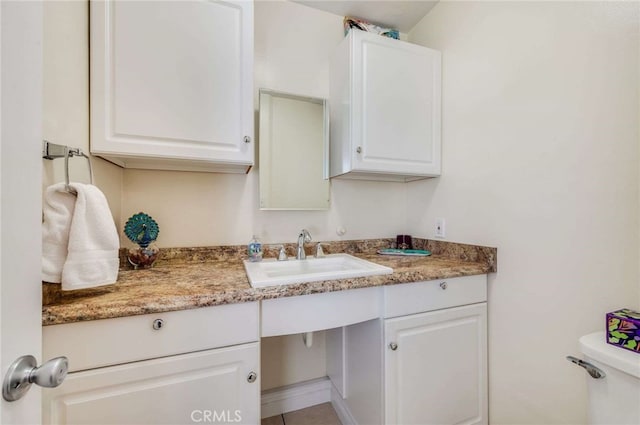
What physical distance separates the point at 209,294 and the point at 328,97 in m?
1.32

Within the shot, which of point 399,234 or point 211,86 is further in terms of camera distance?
point 399,234

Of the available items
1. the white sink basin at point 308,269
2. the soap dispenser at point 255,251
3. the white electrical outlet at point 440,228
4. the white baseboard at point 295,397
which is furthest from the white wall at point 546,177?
the soap dispenser at point 255,251

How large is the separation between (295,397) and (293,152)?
1421 millimetres

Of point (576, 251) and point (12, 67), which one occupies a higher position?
point (12, 67)

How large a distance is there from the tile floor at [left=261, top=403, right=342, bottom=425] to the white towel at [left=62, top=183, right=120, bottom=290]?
123cm

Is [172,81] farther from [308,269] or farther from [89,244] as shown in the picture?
[308,269]

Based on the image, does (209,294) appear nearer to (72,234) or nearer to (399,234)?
(72,234)

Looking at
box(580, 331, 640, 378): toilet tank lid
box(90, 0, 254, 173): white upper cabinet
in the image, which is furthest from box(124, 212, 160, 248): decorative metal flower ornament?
box(580, 331, 640, 378): toilet tank lid

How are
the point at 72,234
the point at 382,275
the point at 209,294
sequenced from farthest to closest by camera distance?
the point at 382,275, the point at 209,294, the point at 72,234

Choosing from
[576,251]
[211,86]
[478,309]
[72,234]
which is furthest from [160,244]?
[576,251]

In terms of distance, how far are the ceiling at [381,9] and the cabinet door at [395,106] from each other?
0.95 ft

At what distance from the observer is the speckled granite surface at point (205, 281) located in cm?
75

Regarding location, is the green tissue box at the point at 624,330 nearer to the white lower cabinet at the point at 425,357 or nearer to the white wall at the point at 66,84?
the white lower cabinet at the point at 425,357

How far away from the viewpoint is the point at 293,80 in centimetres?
158
